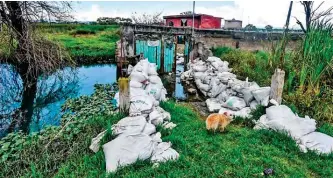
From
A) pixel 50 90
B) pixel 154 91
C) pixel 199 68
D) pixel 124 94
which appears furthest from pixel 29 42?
pixel 199 68

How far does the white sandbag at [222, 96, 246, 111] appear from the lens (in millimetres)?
4590

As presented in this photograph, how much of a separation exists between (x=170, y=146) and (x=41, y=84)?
5.62m

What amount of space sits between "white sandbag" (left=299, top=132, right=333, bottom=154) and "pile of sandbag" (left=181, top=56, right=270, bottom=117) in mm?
907

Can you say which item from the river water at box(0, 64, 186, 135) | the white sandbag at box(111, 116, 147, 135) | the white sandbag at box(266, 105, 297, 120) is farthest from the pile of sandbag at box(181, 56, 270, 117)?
the white sandbag at box(111, 116, 147, 135)

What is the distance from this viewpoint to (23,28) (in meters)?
6.10

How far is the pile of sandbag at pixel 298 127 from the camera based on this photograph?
3.13 m

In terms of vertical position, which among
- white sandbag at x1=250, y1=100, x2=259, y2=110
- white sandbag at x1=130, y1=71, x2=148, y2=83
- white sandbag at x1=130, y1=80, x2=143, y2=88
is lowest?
white sandbag at x1=250, y1=100, x2=259, y2=110

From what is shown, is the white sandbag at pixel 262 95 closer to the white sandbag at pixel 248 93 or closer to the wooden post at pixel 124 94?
the white sandbag at pixel 248 93

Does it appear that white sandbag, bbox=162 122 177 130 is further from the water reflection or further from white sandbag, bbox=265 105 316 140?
the water reflection

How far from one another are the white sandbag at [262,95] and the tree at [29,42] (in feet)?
15.3

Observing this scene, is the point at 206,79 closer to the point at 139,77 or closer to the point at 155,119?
the point at 139,77

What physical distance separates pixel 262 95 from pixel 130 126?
8.08 feet

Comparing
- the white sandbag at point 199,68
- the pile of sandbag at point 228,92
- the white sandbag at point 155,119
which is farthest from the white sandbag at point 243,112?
the white sandbag at point 199,68

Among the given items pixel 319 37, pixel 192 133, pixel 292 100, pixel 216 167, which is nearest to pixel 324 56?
pixel 319 37
